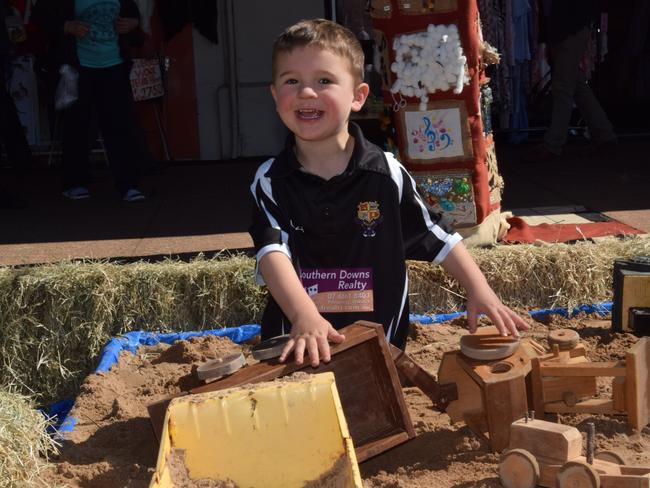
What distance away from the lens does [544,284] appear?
4840 mm

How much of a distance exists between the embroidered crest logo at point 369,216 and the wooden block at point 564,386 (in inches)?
30.3

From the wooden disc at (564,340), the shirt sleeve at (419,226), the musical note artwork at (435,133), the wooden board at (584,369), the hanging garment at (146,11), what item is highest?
the hanging garment at (146,11)

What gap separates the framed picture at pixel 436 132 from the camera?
5203 mm

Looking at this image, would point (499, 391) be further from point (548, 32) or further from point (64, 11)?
point (548, 32)

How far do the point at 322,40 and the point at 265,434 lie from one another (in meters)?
1.34

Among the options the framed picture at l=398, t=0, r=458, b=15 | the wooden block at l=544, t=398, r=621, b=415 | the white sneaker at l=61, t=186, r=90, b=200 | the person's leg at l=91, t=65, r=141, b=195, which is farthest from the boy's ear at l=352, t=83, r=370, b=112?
the white sneaker at l=61, t=186, r=90, b=200

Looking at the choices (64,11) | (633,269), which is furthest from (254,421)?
(64,11)

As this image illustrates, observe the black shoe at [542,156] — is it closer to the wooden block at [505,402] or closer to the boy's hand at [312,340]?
the wooden block at [505,402]

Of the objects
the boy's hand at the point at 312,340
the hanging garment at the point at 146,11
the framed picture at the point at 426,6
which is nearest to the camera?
the boy's hand at the point at 312,340

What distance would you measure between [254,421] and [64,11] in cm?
482

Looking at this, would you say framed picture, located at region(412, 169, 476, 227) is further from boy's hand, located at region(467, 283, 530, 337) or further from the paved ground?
boy's hand, located at region(467, 283, 530, 337)

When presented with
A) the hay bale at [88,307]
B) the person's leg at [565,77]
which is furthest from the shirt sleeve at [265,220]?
the person's leg at [565,77]

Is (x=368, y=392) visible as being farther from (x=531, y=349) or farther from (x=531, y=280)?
(x=531, y=280)

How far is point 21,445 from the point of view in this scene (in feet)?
9.98
